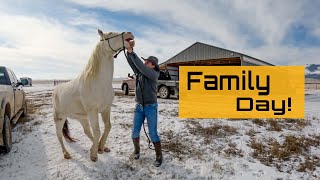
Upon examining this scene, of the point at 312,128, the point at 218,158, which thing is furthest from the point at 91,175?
the point at 312,128

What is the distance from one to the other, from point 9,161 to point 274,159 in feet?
17.7

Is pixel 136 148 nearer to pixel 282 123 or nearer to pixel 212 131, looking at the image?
pixel 212 131

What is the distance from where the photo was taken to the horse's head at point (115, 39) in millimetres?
4871

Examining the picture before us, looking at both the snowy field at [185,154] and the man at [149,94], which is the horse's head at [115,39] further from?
the snowy field at [185,154]

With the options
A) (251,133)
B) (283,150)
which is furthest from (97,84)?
(251,133)

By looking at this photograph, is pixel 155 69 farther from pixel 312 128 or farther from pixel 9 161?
pixel 312 128

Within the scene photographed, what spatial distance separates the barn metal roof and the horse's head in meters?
17.7

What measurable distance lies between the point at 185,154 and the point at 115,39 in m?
2.82

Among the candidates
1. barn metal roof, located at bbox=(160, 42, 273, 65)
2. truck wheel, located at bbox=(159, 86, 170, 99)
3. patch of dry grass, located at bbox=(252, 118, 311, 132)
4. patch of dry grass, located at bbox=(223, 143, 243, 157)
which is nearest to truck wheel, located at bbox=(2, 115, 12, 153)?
patch of dry grass, located at bbox=(223, 143, 243, 157)

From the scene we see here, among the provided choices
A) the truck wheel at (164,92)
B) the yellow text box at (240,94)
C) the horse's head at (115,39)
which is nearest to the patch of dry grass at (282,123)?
the yellow text box at (240,94)

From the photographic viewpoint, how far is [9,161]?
5660 mm

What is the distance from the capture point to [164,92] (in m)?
17.5

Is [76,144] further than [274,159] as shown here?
Yes

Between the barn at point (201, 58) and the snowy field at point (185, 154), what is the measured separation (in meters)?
14.1
